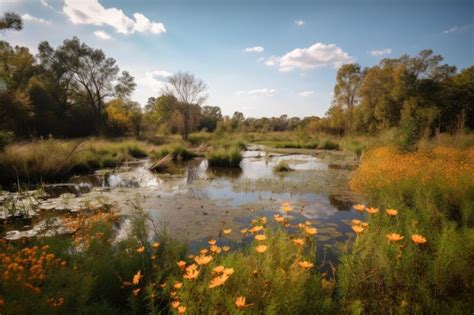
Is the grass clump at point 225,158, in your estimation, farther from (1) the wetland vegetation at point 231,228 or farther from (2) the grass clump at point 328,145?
(2) the grass clump at point 328,145

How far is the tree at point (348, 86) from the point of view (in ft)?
99.0

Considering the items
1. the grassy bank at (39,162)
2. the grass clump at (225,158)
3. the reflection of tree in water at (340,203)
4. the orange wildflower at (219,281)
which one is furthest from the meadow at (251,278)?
the grass clump at (225,158)

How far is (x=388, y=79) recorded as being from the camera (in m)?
25.9

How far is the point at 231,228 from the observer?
182 inches

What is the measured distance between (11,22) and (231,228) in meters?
12.1

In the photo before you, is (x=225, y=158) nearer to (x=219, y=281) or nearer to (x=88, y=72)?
(x=219, y=281)

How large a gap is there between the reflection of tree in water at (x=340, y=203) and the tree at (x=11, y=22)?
42.6 feet

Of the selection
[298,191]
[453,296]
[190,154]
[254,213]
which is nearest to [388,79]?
[190,154]

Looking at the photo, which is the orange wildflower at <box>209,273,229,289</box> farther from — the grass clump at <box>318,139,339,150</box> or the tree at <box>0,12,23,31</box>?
the grass clump at <box>318,139,339,150</box>

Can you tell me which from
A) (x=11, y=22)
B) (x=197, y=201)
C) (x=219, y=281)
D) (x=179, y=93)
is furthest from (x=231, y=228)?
(x=179, y=93)

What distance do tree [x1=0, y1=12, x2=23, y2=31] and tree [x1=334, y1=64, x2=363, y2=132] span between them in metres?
29.1

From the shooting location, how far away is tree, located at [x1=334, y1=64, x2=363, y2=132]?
30180mm

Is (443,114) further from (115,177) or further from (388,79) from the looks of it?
(115,177)

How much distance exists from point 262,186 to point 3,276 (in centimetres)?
715
